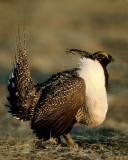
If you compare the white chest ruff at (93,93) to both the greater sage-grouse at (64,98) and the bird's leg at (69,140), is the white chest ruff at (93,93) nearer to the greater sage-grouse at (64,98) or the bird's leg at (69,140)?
A: the greater sage-grouse at (64,98)

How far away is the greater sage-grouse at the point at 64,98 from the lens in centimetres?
625

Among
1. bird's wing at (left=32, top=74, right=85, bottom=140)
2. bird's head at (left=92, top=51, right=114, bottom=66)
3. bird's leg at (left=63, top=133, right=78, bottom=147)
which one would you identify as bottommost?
bird's leg at (left=63, top=133, right=78, bottom=147)

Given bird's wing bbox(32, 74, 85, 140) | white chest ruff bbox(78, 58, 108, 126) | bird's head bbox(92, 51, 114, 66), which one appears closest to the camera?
bird's wing bbox(32, 74, 85, 140)

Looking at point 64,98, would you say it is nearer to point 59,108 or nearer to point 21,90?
point 59,108

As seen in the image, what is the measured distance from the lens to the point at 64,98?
630cm

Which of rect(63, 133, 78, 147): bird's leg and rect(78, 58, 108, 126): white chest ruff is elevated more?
rect(78, 58, 108, 126): white chest ruff

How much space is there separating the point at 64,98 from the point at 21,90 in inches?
26.8

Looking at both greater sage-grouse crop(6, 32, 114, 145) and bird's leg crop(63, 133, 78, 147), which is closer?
greater sage-grouse crop(6, 32, 114, 145)

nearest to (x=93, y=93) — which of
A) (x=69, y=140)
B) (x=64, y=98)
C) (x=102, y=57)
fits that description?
(x=64, y=98)

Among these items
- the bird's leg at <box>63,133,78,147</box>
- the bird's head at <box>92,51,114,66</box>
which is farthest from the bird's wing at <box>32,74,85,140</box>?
the bird's head at <box>92,51,114,66</box>

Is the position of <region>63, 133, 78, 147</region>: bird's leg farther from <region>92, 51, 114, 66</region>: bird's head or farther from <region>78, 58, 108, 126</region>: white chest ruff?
<region>92, 51, 114, 66</region>: bird's head

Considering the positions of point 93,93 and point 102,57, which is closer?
point 93,93

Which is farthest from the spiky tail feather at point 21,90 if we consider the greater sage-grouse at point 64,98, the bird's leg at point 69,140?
the bird's leg at point 69,140

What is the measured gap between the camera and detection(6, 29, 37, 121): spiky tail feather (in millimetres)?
6543
